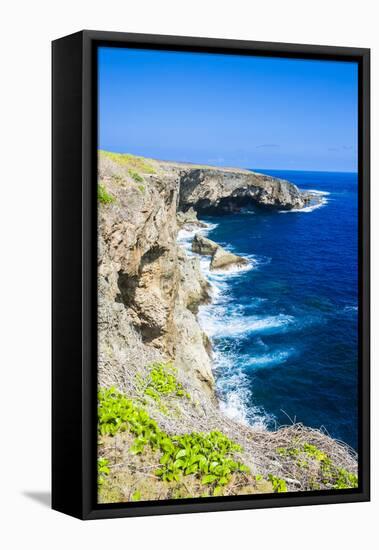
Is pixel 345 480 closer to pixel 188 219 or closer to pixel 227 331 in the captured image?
pixel 227 331

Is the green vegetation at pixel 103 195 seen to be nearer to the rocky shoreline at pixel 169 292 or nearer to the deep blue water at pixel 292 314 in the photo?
the rocky shoreline at pixel 169 292

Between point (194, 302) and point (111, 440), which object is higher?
point (194, 302)

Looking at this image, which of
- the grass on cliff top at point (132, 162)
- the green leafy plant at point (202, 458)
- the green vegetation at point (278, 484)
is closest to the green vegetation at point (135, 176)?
the grass on cliff top at point (132, 162)

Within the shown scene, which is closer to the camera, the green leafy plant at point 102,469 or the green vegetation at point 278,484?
the green leafy plant at point 102,469

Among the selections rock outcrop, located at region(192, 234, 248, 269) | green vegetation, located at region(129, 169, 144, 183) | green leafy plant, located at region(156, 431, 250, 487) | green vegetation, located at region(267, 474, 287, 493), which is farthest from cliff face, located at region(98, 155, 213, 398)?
green vegetation, located at region(267, 474, 287, 493)

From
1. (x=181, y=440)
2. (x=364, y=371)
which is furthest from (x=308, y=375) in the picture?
(x=181, y=440)

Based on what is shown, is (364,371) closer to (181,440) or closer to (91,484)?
(181,440)
